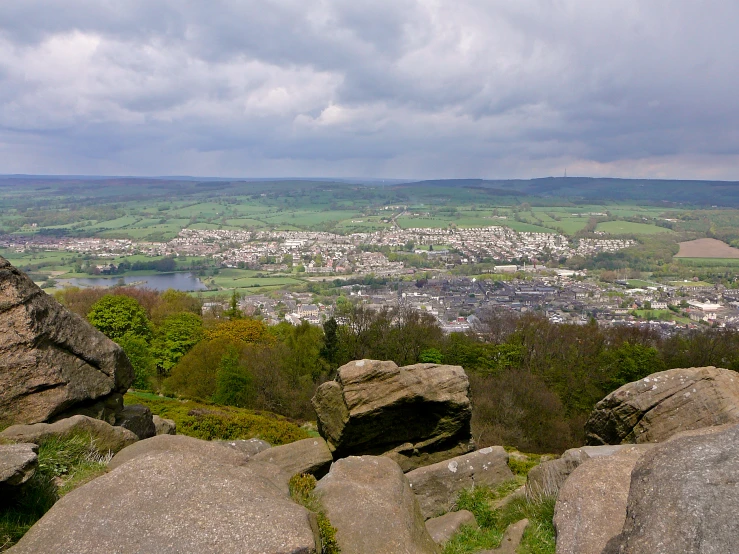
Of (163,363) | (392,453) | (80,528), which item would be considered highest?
(80,528)

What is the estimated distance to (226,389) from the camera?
117 ft

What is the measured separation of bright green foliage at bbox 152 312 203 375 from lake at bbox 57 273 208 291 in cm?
4200

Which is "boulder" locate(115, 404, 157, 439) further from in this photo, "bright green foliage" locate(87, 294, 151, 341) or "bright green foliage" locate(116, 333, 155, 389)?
"bright green foliage" locate(87, 294, 151, 341)

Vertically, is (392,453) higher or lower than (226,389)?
higher

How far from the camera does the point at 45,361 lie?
11.5 meters

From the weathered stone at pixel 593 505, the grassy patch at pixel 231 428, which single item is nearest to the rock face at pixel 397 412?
the grassy patch at pixel 231 428

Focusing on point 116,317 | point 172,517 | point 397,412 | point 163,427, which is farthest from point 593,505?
point 116,317

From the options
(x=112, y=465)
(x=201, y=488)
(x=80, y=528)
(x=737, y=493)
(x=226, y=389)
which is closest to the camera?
(x=737, y=493)

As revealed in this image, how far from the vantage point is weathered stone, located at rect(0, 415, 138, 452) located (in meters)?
9.01

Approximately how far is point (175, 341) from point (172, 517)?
45708 millimetres

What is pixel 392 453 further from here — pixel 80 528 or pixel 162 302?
pixel 162 302

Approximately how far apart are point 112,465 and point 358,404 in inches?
346

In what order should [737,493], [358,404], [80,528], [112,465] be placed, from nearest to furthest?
1. [737,493]
2. [80,528]
3. [112,465]
4. [358,404]

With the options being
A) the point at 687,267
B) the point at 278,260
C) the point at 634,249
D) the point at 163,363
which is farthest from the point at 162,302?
the point at 634,249
